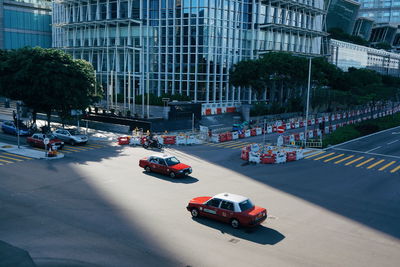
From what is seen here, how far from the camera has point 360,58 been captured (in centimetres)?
12031

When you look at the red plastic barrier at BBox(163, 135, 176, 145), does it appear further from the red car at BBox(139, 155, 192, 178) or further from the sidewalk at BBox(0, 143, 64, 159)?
the red car at BBox(139, 155, 192, 178)

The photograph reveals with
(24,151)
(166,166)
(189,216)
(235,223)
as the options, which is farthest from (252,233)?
(24,151)

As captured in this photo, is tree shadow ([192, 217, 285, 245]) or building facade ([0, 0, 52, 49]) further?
building facade ([0, 0, 52, 49])

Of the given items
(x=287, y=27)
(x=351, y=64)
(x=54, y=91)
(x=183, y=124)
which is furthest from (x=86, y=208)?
(x=351, y=64)

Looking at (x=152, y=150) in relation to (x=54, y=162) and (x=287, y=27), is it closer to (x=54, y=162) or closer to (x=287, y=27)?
(x=54, y=162)

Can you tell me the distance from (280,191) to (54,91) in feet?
91.3

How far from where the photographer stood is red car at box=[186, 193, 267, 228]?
17.4 metres

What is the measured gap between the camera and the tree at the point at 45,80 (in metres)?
39.6

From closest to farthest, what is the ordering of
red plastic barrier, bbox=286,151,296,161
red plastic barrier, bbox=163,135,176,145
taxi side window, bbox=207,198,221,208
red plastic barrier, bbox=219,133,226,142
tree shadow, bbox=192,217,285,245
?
tree shadow, bbox=192,217,285,245, taxi side window, bbox=207,198,221,208, red plastic barrier, bbox=286,151,296,161, red plastic barrier, bbox=163,135,176,145, red plastic barrier, bbox=219,133,226,142

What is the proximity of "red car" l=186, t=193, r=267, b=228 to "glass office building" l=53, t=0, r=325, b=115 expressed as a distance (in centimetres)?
4114

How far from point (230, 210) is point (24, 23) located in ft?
286

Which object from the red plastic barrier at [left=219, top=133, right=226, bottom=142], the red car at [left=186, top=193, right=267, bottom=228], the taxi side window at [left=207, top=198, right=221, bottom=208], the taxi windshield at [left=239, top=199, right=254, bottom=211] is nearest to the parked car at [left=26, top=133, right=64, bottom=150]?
the red plastic barrier at [left=219, top=133, right=226, bottom=142]

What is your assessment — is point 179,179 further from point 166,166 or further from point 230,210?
point 230,210

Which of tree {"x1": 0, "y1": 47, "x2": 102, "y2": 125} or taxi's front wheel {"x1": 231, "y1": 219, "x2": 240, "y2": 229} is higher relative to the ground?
tree {"x1": 0, "y1": 47, "x2": 102, "y2": 125}
